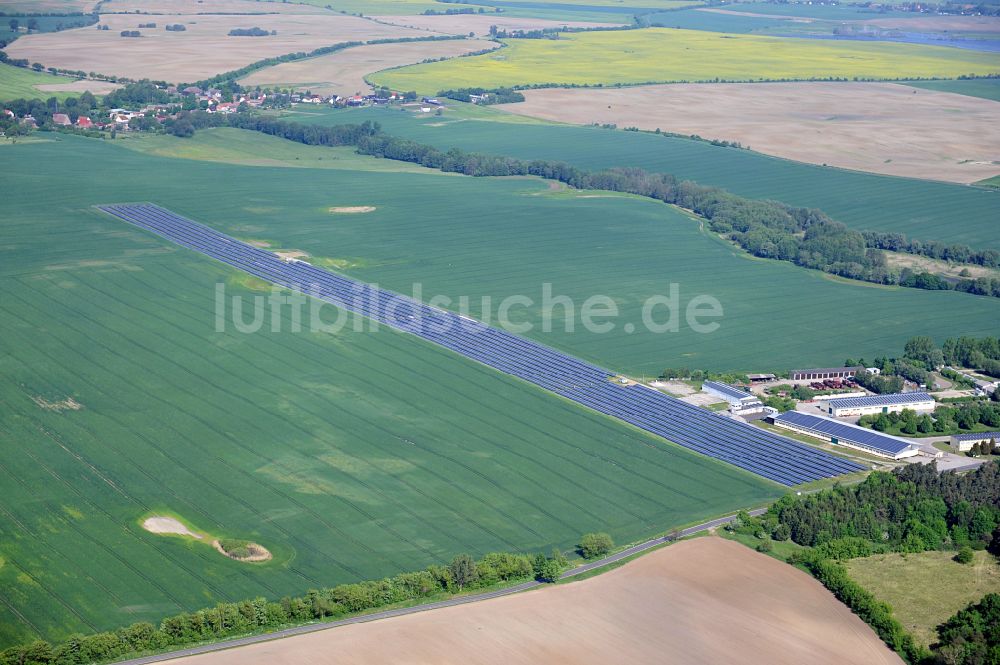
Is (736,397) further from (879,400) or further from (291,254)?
(291,254)

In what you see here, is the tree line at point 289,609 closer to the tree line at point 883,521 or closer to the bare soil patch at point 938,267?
the tree line at point 883,521

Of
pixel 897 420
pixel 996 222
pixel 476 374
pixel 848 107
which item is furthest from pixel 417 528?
pixel 848 107

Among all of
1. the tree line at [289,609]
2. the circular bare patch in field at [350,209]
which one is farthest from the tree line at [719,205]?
the tree line at [289,609]

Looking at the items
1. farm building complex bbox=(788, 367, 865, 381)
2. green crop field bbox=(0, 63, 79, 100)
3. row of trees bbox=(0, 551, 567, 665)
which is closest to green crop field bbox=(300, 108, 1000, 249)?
green crop field bbox=(0, 63, 79, 100)

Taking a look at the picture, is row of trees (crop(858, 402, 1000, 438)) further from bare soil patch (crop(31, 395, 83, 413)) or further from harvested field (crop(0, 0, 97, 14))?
harvested field (crop(0, 0, 97, 14))

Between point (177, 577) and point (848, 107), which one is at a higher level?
point (848, 107)

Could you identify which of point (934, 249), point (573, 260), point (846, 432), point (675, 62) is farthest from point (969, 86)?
point (846, 432)

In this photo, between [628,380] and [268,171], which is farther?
[268,171]

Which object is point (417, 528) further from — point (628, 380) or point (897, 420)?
point (897, 420)
